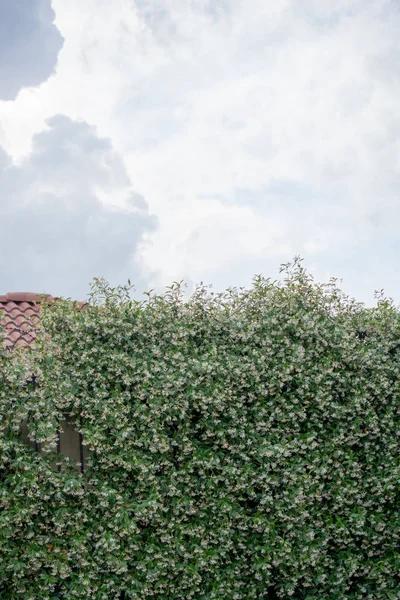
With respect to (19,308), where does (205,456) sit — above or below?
below

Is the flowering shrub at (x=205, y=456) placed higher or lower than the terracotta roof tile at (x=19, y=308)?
lower

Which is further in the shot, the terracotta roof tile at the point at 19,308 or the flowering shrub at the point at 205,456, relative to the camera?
the terracotta roof tile at the point at 19,308

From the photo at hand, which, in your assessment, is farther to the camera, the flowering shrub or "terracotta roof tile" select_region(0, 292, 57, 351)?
"terracotta roof tile" select_region(0, 292, 57, 351)

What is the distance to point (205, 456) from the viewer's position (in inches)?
241

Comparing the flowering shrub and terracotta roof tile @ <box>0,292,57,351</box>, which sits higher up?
terracotta roof tile @ <box>0,292,57,351</box>

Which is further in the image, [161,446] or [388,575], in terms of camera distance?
[388,575]

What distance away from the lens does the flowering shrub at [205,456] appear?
5.81 metres

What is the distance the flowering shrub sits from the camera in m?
5.81

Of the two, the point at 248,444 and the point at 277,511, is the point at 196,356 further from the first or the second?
the point at 277,511

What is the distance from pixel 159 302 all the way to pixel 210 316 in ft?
1.96

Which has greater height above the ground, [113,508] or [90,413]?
[90,413]

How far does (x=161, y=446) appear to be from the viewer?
588cm

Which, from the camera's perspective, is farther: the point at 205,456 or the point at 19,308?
the point at 19,308

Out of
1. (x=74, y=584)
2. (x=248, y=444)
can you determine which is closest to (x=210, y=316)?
(x=248, y=444)
